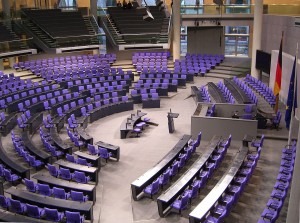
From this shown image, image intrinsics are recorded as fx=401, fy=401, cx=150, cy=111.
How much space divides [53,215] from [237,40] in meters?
26.3

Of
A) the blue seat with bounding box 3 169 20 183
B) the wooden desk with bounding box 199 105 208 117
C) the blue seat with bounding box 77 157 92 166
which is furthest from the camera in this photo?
the wooden desk with bounding box 199 105 208 117

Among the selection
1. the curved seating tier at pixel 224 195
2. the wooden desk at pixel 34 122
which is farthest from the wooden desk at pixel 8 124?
the curved seating tier at pixel 224 195

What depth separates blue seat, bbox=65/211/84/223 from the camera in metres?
10.2

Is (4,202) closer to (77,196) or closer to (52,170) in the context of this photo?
(77,196)

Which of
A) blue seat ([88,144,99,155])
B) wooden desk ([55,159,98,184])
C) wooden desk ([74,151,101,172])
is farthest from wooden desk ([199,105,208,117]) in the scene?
wooden desk ([55,159,98,184])

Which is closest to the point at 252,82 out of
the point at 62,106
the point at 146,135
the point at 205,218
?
the point at 146,135

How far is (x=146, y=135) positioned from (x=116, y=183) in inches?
192

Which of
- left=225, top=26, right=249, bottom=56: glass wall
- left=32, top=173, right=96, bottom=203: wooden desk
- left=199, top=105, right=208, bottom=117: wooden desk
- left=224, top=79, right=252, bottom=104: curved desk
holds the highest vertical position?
left=225, top=26, right=249, bottom=56: glass wall

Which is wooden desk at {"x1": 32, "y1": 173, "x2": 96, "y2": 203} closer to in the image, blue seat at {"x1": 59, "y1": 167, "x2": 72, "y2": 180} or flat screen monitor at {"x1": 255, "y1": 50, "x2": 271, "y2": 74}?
blue seat at {"x1": 59, "y1": 167, "x2": 72, "y2": 180}

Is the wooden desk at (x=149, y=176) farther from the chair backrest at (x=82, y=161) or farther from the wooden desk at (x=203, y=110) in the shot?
the wooden desk at (x=203, y=110)

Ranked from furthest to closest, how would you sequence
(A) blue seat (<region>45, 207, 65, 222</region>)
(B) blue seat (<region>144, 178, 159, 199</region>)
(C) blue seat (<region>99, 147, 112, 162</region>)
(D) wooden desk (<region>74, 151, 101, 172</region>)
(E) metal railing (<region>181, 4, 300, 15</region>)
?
(E) metal railing (<region>181, 4, 300, 15</region>) → (C) blue seat (<region>99, 147, 112, 162</region>) → (D) wooden desk (<region>74, 151, 101, 172</region>) → (B) blue seat (<region>144, 178, 159, 199</region>) → (A) blue seat (<region>45, 207, 65, 222</region>)

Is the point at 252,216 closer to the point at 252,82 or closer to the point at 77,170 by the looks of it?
the point at 77,170

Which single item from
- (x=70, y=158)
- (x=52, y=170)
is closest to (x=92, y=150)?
(x=70, y=158)

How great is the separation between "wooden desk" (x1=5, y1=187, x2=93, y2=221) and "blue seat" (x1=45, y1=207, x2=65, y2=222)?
0.81 ft
